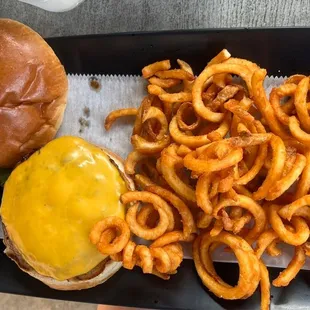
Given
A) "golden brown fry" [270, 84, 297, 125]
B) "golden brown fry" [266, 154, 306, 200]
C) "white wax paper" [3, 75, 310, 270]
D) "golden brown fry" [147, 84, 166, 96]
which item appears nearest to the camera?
"golden brown fry" [266, 154, 306, 200]

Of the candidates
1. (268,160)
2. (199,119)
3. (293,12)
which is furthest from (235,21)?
(268,160)

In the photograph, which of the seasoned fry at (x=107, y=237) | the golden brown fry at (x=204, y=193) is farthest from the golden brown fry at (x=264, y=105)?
the seasoned fry at (x=107, y=237)

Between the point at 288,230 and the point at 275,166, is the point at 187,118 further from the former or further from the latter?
the point at 288,230

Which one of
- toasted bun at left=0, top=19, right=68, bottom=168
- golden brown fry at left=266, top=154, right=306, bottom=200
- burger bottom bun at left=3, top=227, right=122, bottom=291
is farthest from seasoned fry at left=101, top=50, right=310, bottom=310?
toasted bun at left=0, top=19, right=68, bottom=168

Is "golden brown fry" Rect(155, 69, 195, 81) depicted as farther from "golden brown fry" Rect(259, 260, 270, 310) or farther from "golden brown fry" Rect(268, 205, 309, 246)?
"golden brown fry" Rect(259, 260, 270, 310)

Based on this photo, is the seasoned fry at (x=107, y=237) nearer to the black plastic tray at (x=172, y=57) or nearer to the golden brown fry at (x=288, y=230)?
the black plastic tray at (x=172, y=57)

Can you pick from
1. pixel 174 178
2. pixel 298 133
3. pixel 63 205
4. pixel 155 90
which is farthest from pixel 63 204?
pixel 298 133
